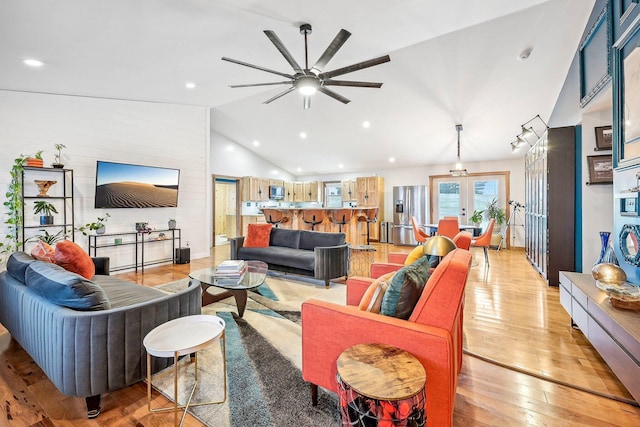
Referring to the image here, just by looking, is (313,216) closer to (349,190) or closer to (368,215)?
(368,215)

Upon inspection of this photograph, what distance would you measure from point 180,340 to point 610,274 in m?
3.05

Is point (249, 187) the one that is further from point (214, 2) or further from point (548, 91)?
point (548, 91)

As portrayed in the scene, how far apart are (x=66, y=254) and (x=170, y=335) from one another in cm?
160

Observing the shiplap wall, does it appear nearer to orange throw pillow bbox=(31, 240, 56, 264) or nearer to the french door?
orange throw pillow bbox=(31, 240, 56, 264)

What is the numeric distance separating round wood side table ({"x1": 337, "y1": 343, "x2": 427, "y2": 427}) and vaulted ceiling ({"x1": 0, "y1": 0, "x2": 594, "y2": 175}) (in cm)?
299

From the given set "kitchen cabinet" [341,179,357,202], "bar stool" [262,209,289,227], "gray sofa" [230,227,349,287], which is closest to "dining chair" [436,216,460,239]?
"gray sofa" [230,227,349,287]

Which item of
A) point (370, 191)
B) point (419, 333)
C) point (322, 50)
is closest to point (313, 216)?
point (370, 191)

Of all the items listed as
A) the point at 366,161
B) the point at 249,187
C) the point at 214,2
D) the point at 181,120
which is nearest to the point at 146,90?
the point at 181,120

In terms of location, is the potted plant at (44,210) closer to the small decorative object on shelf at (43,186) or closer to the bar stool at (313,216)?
the small decorative object on shelf at (43,186)

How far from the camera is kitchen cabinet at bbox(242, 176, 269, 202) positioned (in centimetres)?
888

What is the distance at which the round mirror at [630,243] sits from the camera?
2.05 m

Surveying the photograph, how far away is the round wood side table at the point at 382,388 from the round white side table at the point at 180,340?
2.76 feet

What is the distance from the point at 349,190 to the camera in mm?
9703

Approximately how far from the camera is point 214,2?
2629mm
